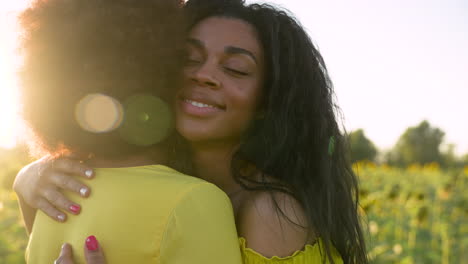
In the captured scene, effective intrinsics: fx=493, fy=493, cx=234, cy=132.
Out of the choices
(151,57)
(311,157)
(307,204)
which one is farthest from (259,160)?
(151,57)

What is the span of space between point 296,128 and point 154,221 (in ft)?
3.63

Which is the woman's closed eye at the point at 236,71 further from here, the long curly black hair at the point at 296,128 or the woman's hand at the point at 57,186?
the woman's hand at the point at 57,186

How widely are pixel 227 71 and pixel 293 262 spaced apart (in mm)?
887

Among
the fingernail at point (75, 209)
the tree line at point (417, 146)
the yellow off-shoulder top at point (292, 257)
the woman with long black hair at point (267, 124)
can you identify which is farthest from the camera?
the tree line at point (417, 146)

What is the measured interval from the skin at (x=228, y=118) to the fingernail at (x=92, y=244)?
0.36 meters

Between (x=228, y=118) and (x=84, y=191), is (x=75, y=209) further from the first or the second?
(x=228, y=118)

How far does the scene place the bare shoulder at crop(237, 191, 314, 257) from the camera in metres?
1.73

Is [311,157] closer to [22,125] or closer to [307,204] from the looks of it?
[307,204]

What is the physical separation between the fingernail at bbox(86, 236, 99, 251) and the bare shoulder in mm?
553

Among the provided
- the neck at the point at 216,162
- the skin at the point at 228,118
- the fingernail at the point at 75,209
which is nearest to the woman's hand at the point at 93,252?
the fingernail at the point at 75,209

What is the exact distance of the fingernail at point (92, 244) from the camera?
1.41 m

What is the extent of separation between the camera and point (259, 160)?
2.27 meters

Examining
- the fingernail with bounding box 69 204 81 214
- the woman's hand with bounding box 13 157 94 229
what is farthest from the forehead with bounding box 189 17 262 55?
the fingernail with bounding box 69 204 81 214

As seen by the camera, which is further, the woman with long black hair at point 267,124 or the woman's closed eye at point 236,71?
the woman's closed eye at point 236,71
